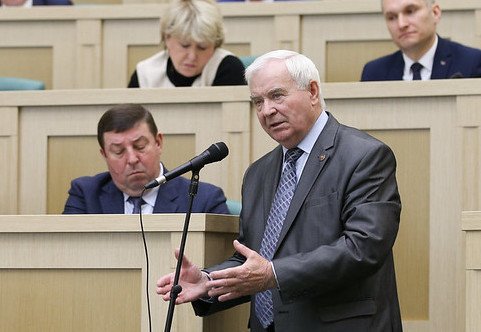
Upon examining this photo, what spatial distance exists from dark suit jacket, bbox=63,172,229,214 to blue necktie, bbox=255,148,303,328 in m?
0.65

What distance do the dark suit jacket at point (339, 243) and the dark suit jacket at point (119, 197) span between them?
0.66 metres

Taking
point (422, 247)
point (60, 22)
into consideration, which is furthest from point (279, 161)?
point (60, 22)

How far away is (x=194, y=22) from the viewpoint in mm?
4938

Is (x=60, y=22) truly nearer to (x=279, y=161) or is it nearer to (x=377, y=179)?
(x=279, y=161)

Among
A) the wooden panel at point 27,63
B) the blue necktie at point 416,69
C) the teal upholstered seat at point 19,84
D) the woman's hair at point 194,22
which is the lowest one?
the teal upholstered seat at point 19,84

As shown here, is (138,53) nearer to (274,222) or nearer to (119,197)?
(119,197)

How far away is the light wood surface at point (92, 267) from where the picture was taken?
334 centimetres

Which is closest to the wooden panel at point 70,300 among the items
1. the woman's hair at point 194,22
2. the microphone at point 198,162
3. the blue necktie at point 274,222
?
the blue necktie at point 274,222

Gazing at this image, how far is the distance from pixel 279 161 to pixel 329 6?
89.1 inches

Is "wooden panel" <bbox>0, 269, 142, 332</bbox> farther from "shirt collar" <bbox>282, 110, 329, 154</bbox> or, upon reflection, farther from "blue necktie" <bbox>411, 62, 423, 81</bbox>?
"blue necktie" <bbox>411, 62, 423, 81</bbox>

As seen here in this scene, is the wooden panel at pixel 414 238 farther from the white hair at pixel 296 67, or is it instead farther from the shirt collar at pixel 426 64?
the white hair at pixel 296 67

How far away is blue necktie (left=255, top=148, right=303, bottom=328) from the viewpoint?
10.5ft

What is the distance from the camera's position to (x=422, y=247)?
13.0 ft

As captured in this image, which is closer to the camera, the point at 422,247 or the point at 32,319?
the point at 32,319
